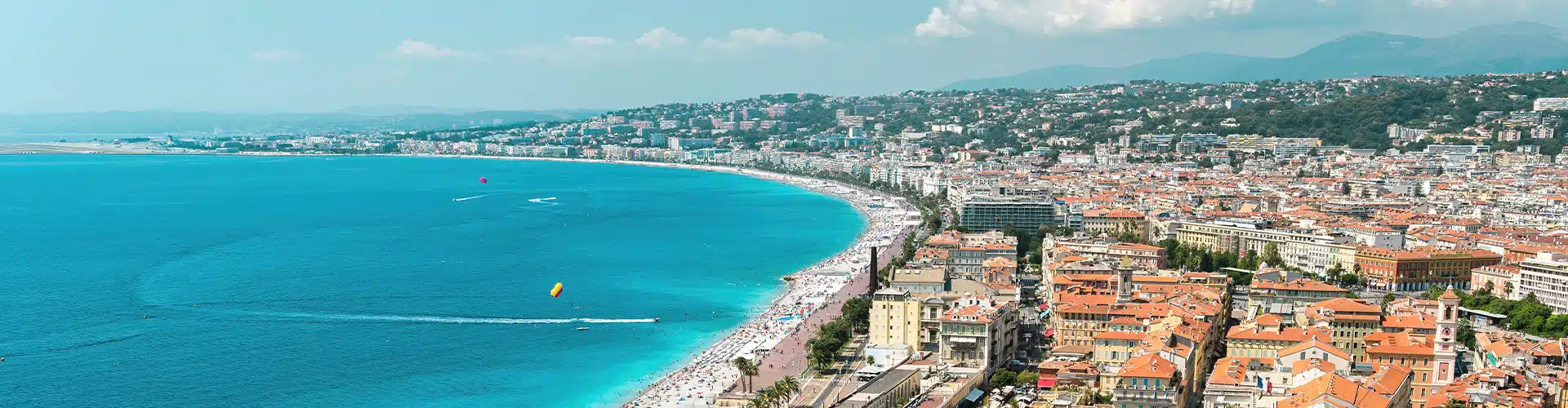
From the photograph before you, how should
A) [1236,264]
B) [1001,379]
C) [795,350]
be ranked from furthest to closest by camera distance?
1. [1236,264]
2. [795,350]
3. [1001,379]

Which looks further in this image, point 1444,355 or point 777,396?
point 777,396

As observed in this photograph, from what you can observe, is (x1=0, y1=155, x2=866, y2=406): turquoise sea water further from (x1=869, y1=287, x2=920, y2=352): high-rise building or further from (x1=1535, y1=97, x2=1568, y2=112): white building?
(x1=1535, y1=97, x2=1568, y2=112): white building

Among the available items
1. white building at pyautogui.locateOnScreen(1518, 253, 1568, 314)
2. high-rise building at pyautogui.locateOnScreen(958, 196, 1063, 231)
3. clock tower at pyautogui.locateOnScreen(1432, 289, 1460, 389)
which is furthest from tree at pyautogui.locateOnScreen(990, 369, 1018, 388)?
high-rise building at pyautogui.locateOnScreen(958, 196, 1063, 231)

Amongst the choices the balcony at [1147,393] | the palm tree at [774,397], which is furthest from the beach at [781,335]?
the balcony at [1147,393]

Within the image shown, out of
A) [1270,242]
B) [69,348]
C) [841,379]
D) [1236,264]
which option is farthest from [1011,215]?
[69,348]

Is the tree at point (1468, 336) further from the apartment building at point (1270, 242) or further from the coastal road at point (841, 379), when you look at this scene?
the coastal road at point (841, 379)

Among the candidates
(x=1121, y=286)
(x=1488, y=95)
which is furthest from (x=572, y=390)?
(x=1488, y=95)

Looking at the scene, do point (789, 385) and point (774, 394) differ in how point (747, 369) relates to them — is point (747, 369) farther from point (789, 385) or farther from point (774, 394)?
point (774, 394)
